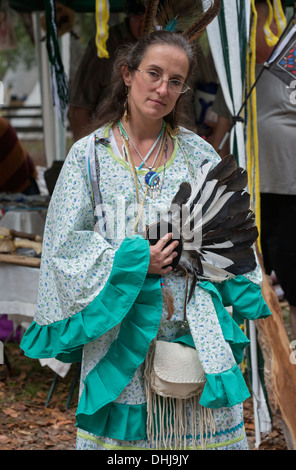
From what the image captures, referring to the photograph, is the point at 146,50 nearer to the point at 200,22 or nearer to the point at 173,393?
the point at 200,22

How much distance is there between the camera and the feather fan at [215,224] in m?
2.00

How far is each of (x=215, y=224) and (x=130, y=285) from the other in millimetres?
335

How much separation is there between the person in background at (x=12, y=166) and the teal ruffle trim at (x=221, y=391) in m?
3.81

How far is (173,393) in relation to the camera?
198 cm

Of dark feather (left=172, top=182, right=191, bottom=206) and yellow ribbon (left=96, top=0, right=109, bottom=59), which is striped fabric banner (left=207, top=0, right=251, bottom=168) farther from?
dark feather (left=172, top=182, right=191, bottom=206)

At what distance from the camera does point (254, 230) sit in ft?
6.80

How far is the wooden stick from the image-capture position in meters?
3.50

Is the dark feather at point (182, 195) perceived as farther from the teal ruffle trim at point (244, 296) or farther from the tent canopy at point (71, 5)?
the tent canopy at point (71, 5)

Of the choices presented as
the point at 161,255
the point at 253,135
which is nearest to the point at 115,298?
the point at 161,255

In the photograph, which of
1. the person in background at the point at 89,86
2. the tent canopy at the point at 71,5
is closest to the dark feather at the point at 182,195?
the person in background at the point at 89,86

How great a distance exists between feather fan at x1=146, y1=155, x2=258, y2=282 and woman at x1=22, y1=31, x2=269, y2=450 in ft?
0.19

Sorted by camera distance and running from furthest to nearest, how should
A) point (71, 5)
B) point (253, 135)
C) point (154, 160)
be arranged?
point (71, 5) → point (253, 135) → point (154, 160)

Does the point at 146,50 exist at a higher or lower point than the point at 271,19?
lower

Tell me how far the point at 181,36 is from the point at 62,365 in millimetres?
2156
